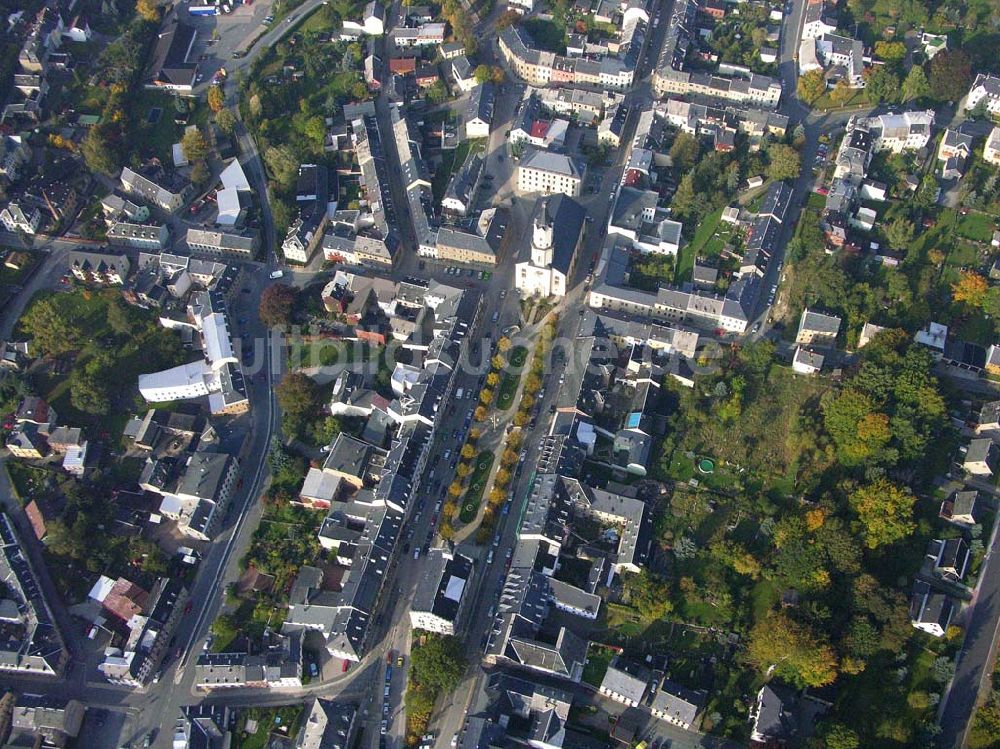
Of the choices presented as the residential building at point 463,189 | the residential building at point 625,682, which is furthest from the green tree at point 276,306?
the residential building at point 625,682

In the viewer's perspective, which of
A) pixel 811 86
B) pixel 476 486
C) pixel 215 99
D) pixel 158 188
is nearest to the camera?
pixel 476 486

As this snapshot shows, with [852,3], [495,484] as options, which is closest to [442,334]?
[495,484]

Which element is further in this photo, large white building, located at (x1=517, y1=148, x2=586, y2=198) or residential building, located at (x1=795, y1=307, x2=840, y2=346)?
large white building, located at (x1=517, y1=148, x2=586, y2=198)

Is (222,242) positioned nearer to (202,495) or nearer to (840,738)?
(202,495)

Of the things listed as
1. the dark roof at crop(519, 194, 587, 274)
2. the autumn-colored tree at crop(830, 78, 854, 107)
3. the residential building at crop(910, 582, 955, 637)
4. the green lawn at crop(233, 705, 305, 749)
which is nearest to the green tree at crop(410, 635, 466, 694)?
the green lawn at crop(233, 705, 305, 749)

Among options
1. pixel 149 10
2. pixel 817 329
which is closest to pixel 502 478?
pixel 817 329

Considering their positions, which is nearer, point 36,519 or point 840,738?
point 840,738

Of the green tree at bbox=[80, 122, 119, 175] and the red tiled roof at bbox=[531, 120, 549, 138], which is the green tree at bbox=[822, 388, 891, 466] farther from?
the green tree at bbox=[80, 122, 119, 175]
